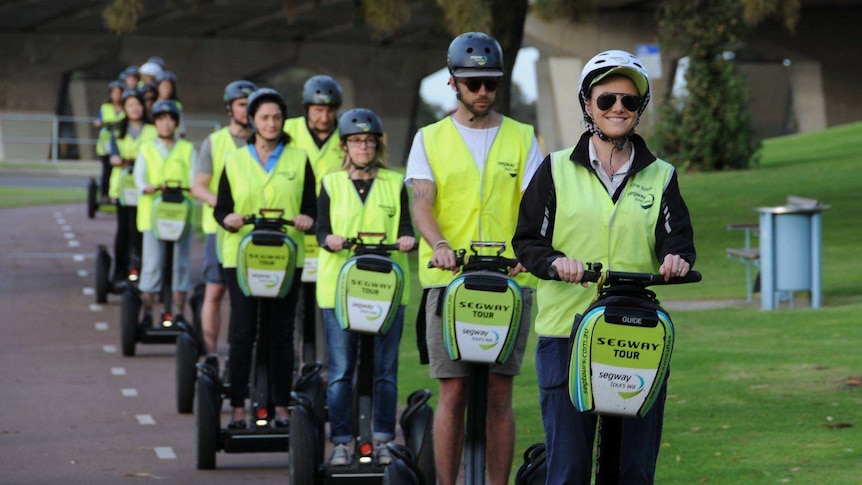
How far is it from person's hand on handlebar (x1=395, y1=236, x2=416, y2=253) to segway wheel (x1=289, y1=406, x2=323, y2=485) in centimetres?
89

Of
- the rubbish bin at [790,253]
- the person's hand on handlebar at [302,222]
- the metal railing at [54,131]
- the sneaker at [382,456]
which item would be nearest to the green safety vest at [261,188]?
the person's hand on handlebar at [302,222]

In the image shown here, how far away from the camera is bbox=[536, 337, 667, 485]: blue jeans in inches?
207

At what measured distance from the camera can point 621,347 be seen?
507 cm

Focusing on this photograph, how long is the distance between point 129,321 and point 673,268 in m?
8.84

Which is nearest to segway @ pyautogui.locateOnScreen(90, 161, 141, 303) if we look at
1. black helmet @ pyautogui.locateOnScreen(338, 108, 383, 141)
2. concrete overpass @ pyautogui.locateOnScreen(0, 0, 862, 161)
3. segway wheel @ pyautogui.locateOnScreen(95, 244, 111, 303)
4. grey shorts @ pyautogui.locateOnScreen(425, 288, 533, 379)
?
segway wheel @ pyautogui.locateOnScreen(95, 244, 111, 303)

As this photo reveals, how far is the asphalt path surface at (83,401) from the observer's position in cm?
893

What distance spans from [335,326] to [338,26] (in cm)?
5022

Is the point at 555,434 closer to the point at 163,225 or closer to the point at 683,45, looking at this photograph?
the point at 163,225

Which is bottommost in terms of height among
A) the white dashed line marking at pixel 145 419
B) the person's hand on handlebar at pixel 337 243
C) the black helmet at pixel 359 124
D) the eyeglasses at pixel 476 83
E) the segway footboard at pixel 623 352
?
the white dashed line marking at pixel 145 419

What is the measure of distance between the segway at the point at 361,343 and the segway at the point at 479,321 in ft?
4.13

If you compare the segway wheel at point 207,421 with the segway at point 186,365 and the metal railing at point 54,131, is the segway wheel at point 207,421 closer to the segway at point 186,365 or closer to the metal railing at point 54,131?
the segway at point 186,365

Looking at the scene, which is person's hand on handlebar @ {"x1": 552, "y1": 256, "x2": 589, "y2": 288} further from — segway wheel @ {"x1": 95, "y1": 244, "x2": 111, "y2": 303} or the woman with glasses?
segway wheel @ {"x1": 95, "y1": 244, "x2": 111, "y2": 303}

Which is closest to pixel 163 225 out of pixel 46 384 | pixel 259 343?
pixel 46 384

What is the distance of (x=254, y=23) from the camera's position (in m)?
57.4
